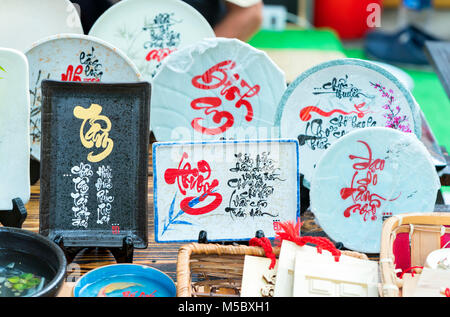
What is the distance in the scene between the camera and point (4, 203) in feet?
4.91

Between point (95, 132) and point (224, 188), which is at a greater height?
point (95, 132)

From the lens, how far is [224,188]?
148 centimetres

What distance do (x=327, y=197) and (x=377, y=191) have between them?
127 millimetres

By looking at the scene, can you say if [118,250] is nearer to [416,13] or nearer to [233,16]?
[233,16]

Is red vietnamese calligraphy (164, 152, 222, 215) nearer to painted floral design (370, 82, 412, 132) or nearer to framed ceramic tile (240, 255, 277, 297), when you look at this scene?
framed ceramic tile (240, 255, 277, 297)

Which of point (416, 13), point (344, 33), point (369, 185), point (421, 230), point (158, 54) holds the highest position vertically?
point (416, 13)

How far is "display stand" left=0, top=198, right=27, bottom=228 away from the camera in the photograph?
1479 millimetres

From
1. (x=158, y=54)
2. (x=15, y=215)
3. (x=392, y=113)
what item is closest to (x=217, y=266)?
(x=15, y=215)

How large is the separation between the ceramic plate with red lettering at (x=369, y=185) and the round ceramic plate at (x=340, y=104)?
0.17m

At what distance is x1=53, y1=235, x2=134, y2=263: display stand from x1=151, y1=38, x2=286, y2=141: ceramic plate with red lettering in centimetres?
46

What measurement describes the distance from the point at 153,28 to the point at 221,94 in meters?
0.38

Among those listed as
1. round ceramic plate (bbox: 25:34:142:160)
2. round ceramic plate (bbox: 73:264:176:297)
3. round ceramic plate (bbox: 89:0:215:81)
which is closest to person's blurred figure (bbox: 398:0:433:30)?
round ceramic plate (bbox: 89:0:215:81)

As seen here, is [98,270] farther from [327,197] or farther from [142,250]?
[327,197]
